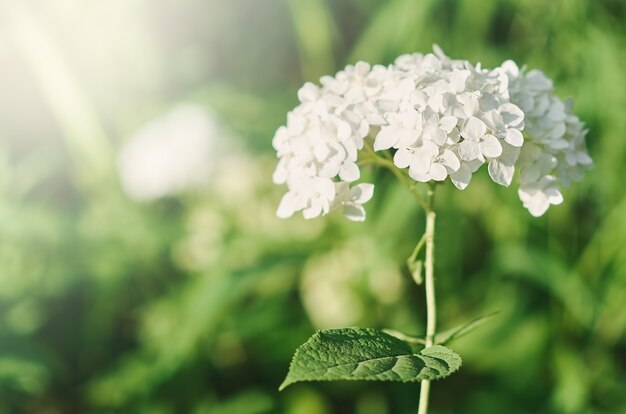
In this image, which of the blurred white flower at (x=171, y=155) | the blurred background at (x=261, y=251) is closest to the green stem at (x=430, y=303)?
the blurred background at (x=261, y=251)

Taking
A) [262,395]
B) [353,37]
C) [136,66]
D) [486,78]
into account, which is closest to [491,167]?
[486,78]

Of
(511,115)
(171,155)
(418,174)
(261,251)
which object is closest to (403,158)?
(418,174)

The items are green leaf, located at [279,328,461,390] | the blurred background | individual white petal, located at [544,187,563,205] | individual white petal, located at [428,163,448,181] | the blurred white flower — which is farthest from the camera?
the blurred white flower

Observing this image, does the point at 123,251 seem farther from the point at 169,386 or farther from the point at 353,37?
the point at 353,37

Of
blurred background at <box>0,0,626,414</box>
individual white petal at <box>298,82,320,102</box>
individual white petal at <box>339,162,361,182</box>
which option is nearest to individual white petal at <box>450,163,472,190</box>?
individual white petal at <box>339,162,361,182</box>

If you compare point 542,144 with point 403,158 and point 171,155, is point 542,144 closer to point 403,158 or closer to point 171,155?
point 403,158

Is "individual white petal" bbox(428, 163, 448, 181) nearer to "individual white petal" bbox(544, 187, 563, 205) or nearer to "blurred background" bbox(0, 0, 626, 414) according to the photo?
"individual white petal" bbox(544, 187, 563, 205)

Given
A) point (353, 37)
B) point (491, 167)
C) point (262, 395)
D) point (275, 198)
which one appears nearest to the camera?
point (491, 167)
